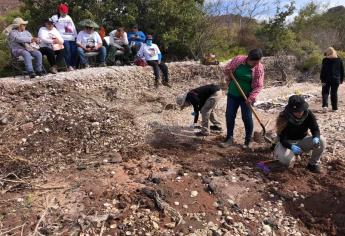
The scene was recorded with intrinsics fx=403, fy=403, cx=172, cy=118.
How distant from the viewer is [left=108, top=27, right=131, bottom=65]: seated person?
9.01 metres

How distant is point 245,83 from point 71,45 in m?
4.17

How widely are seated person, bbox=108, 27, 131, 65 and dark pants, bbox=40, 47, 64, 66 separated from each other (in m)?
1.25

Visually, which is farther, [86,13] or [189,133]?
[86,13]

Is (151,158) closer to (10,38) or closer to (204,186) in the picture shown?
(204,186)

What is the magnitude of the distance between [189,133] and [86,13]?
4689 mm

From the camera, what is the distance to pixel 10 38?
7.20m

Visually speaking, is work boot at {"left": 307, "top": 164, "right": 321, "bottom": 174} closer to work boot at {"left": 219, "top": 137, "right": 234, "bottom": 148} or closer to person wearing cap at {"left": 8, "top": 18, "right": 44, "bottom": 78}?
work boot at {"left": 219, "top": 137, "right": 234, "bottom": 148}

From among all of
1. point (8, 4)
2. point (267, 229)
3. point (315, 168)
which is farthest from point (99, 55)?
point (8, 4)

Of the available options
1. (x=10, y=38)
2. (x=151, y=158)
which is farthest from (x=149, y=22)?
(x=151, y=158)

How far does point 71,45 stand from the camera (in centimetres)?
823

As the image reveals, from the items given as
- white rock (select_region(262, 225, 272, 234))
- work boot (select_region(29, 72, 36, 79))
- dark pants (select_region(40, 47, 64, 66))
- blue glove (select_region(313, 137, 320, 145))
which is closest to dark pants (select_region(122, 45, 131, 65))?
dark pants (select_region(40, 47, 64, 66))

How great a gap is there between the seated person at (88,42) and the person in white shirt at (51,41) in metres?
0.43

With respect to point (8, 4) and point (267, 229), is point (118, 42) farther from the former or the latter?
point (8, 4)

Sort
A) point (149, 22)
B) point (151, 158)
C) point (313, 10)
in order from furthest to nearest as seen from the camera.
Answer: point (313, 10), point (149, 22), point (151, 158)
